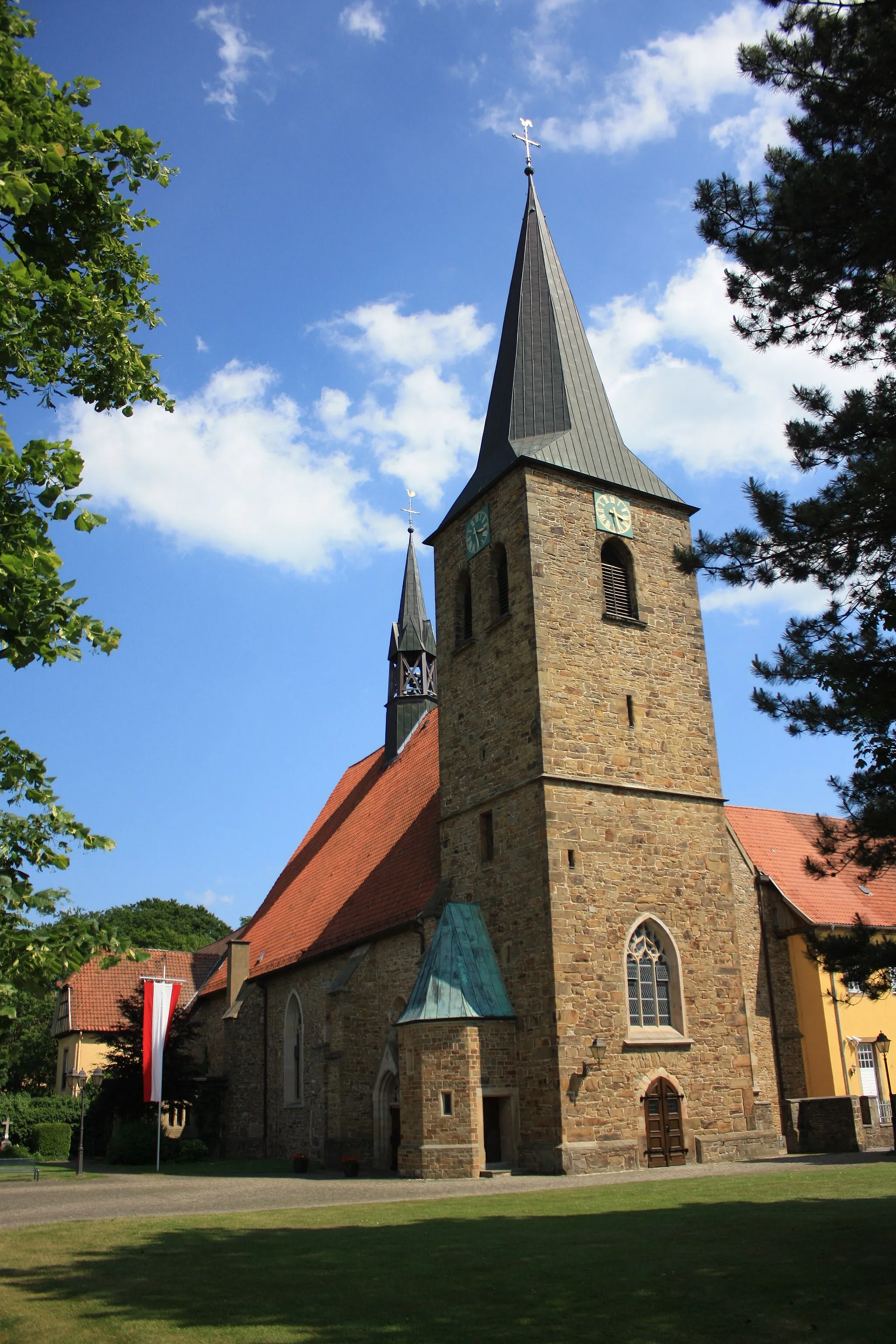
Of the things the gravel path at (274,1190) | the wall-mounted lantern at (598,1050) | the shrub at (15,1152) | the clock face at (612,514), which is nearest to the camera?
the gravel path at (274,1190)

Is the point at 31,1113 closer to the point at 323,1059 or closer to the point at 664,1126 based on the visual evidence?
the point at 323,1059

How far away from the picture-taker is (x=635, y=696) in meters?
19.7

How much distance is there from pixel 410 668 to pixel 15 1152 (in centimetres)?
1743

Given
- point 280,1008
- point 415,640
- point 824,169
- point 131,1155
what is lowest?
point 131,1155

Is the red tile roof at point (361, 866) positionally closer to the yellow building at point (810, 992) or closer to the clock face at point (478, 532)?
the clock face at point (478, 532)

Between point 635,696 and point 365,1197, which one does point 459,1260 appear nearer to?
point 365,1197

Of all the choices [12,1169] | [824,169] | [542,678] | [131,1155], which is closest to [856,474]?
[824,169]

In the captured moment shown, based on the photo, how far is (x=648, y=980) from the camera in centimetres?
1805

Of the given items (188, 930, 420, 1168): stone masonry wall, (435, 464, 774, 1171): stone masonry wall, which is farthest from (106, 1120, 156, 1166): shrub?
(435, 464, 774, 1171): stone masonry wall

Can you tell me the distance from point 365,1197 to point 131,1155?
1329cm

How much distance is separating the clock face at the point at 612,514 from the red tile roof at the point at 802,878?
327 inches

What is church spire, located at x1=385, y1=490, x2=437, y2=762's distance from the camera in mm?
30859

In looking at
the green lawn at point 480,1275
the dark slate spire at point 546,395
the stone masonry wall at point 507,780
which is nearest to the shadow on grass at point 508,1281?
the green lawn at point 480,1275

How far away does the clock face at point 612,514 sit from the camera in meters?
20.7
